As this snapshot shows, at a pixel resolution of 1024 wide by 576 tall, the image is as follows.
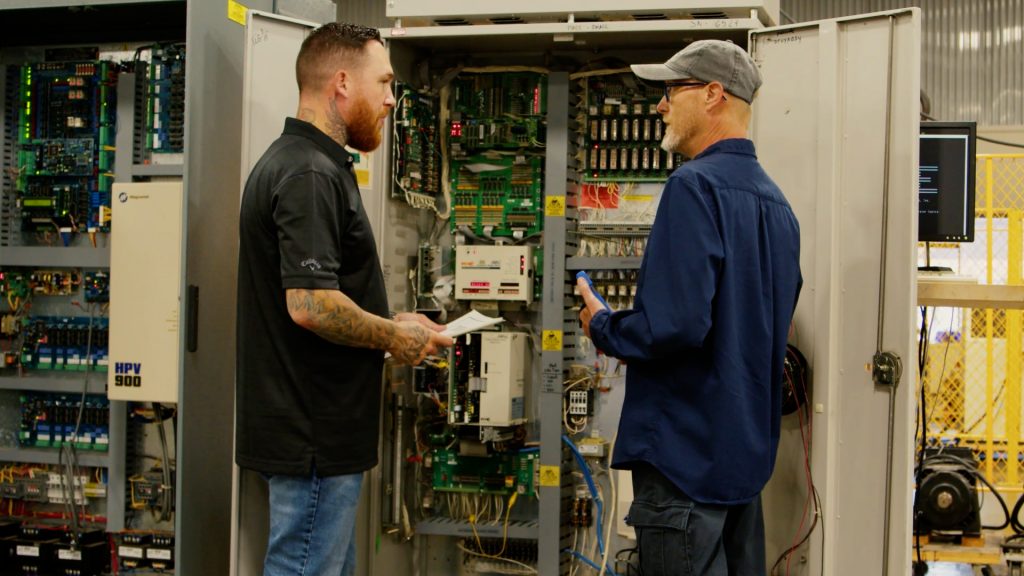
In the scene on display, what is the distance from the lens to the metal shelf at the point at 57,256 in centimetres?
415

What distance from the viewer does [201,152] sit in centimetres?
323

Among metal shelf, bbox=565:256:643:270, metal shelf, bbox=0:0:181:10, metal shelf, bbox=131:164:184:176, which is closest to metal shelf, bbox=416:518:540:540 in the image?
metal shelf, bbox=565:256:643:270

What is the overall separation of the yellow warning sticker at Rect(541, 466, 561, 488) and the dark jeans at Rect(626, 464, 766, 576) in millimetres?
1648

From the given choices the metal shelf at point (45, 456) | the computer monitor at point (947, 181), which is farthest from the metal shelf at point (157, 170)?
the computer monitor at point (947, 181)

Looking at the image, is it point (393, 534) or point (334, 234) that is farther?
point (393, 534)

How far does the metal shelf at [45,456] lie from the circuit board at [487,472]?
5.16 ft

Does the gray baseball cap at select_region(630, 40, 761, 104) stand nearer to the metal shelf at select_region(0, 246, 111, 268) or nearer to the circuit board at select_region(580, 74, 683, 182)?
the circuit board at select_region(580, 74, 683, 182)

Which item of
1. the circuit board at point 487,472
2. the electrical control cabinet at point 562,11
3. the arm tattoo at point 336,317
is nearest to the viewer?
the arm tattoo at point 336,317

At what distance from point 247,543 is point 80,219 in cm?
211

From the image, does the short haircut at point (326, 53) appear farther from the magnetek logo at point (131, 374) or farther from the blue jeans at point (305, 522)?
the magnetek logo at point (131, 374)

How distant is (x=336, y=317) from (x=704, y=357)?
0.88 meters

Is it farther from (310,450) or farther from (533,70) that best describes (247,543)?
(533,70)

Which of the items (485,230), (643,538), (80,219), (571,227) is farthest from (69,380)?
(643,538)

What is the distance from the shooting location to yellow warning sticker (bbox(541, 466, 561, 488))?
12.4 feet
